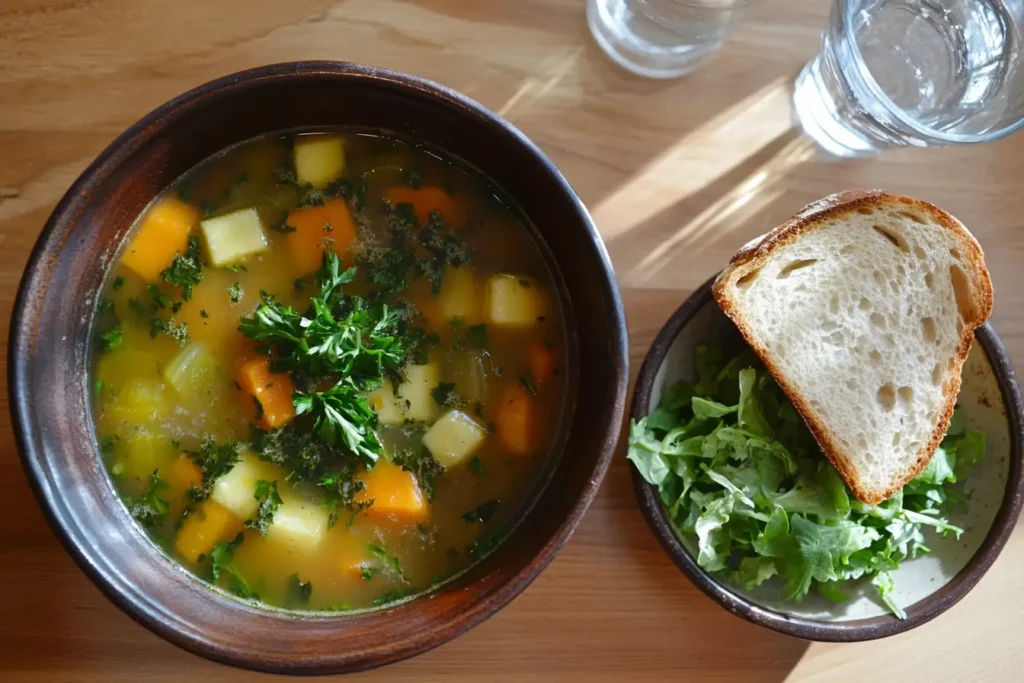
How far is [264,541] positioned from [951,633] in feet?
4.07

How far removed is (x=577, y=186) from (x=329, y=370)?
0.54 meters

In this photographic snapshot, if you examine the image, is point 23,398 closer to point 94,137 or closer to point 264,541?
point 264,541

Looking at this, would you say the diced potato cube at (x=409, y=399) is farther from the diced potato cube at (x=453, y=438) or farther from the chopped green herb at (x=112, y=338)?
the chopped green herb at (x=112, y=338)

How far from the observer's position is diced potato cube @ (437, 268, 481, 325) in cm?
144

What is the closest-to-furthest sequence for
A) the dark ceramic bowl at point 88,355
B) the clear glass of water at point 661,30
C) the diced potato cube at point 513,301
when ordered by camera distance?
the dark ceramic bowl at point 88,355 → the diced potato cube at point 513,301 → the clear glass of water at point 661,30

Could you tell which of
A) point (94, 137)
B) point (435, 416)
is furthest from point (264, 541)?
point (94, 137)

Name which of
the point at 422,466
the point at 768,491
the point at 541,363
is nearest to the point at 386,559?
the point at 422,466

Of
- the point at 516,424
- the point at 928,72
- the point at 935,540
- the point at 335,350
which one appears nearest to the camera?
the point at 335,350

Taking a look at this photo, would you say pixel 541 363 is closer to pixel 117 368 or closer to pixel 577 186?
pixel 577 186

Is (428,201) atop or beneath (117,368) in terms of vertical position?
atop

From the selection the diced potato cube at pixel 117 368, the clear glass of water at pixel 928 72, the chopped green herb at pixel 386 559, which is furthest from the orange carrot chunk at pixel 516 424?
the clear glass of water at pixel 928 72

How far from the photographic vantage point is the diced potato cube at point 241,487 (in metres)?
1.37

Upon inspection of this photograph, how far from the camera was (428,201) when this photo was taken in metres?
1.45

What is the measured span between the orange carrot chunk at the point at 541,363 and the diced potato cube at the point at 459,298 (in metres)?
0.11
